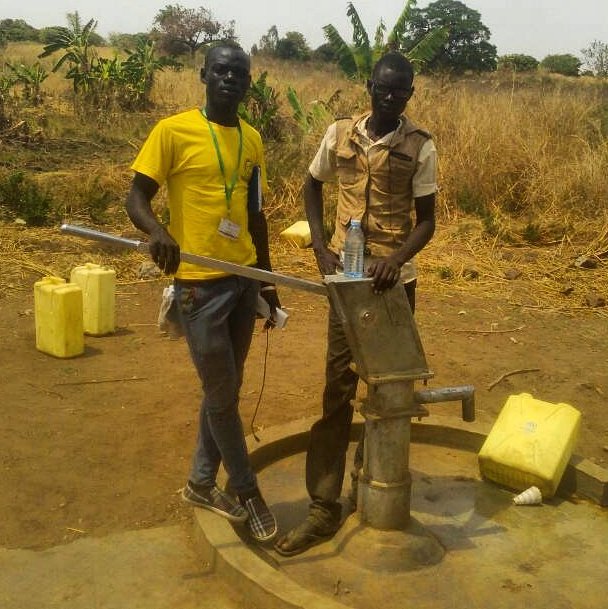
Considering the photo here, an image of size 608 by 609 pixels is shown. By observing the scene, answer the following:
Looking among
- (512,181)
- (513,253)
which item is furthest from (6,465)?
(512,181)

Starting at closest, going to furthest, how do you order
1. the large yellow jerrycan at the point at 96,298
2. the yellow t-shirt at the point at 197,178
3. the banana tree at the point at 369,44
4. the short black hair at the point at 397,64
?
the yellow t-shirt at the point at 197,178
the short black hair at the point at 397,64
the large yellow jerrycan at the point at 96,298
the banana tree at the point at 369,44

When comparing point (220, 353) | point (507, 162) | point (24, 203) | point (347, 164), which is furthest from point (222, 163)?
point (507, 162)

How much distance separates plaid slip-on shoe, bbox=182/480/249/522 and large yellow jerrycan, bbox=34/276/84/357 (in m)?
2.24

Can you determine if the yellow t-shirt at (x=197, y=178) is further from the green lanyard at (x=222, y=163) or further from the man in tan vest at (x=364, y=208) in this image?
the man in tan vest at (x=364, y=208)

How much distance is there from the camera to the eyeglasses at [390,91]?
112 inches

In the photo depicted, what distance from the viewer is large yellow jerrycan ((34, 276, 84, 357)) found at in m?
5.00

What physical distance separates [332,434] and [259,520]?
452 mm

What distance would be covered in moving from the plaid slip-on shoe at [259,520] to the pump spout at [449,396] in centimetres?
76

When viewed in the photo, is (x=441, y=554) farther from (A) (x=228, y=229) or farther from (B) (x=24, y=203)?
(B) (x=24, y=203)

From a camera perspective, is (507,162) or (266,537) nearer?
(266,537)

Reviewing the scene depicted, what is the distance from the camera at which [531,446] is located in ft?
11.4

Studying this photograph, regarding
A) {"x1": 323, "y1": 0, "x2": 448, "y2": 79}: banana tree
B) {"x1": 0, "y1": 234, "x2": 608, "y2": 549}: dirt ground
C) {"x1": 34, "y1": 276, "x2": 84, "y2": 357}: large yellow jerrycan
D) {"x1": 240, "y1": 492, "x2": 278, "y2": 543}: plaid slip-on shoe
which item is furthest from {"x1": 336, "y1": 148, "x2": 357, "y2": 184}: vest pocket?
{"x1": 323, "y1": 0, "x2": 448, "y2": 79}: banana tree

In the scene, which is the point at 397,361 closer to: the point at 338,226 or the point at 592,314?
the point at 338,226

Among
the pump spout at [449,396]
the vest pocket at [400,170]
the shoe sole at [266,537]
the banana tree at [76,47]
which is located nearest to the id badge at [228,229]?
the vest pocket at [400,170]
